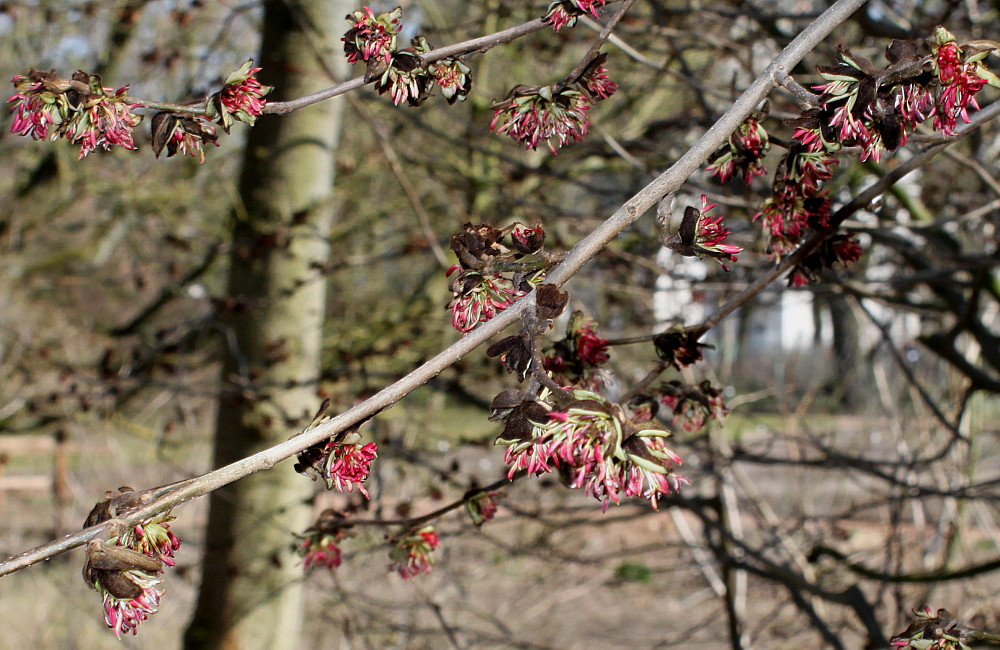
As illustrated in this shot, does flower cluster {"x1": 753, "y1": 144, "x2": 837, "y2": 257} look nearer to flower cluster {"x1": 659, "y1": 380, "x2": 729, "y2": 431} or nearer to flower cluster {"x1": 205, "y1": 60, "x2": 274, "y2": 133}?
flower cluster {"x1": 659, "y1": 380, "x2": 729, "y2": 431}

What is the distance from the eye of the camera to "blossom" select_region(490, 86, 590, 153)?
150 cm

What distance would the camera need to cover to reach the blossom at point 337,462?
1.22 m

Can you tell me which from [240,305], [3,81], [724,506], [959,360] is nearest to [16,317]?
[3,81]

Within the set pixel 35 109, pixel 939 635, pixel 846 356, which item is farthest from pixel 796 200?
pixel 846 356

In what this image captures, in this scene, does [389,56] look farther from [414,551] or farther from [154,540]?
[414,551]

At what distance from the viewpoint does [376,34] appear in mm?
1412

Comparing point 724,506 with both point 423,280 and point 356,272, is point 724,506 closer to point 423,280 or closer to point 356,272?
point 423,280

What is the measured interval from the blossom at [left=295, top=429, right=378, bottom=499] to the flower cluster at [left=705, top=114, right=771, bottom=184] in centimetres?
75

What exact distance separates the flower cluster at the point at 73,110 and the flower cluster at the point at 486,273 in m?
0.55

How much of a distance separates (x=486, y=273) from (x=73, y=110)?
678 mm

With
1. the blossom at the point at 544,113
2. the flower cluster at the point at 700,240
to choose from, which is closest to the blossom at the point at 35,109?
the blossom at the point at 544,113

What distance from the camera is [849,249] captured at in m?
1.63

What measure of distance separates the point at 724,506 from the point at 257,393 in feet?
→ 6.96

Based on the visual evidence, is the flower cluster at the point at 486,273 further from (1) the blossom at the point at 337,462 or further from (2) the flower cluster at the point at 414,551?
(2) the flower cluster at the point at 414,551
